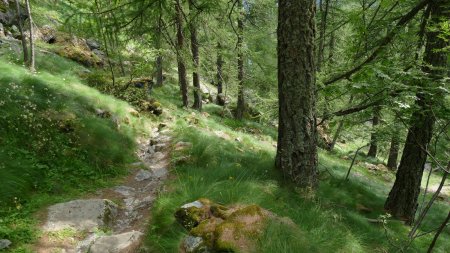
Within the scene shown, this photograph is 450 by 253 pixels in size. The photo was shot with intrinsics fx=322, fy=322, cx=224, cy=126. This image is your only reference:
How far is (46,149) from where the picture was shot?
20.3 ft

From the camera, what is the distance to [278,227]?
10.9ft

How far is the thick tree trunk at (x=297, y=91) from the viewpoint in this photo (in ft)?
16.1

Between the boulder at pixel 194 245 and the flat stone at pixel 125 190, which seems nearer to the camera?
the boulder at pixel 194 245

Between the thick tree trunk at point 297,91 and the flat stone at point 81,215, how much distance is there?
2.93 meters

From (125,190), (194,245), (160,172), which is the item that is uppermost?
(194,245)

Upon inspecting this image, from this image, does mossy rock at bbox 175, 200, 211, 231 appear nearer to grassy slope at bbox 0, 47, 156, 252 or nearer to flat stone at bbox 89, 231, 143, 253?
flat stone at bbox 89, 231, 143, 253

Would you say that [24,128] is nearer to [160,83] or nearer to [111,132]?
[111,132]

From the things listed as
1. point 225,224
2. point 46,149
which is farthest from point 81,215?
point 225,224

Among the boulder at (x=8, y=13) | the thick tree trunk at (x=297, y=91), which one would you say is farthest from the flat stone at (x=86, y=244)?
the boulder at (x=8, y=13)

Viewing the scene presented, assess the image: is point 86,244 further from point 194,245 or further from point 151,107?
point 151,107

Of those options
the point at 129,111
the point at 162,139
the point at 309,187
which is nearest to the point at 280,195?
the point at 309,187

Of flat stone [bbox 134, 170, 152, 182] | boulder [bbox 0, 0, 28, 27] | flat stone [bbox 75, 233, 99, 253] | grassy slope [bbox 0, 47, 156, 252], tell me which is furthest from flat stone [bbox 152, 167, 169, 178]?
boulder [bbox 0, 0, 28, 27]

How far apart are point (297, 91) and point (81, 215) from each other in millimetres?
3805

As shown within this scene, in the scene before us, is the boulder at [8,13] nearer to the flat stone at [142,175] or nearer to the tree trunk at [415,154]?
the flat stone at [142,175]
